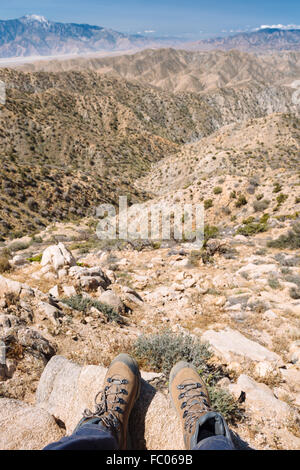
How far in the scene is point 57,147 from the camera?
5531 centimetres

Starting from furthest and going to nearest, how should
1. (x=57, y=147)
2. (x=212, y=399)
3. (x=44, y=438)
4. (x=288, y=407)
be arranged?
(x=57, y=147) → (x=288, y=407) → (x=212, y=399) → (x=44, y=438)

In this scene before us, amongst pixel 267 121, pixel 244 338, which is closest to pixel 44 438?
pixel 244 338

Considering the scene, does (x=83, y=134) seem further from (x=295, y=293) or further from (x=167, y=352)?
(x=167, y=352)

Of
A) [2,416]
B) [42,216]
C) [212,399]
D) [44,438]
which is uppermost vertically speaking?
[2,416]

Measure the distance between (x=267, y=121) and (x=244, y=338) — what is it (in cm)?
4483

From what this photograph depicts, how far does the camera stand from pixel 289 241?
1101 cm

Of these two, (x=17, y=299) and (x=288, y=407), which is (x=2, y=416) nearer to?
(x=17, y=299)

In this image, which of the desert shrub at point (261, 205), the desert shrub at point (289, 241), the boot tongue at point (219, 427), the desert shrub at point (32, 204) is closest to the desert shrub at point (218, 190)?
the desert shrub at point (261, 205)

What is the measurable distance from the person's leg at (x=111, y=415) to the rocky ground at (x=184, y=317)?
0.43 metres

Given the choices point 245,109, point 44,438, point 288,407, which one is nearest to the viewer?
point 44,438

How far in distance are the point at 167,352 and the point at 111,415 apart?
1.55 meters

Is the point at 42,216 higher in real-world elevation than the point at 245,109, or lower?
lower

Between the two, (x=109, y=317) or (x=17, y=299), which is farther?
(x=109, y=317)

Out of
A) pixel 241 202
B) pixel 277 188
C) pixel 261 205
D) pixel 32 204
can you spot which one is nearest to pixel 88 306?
pixel 261 205
